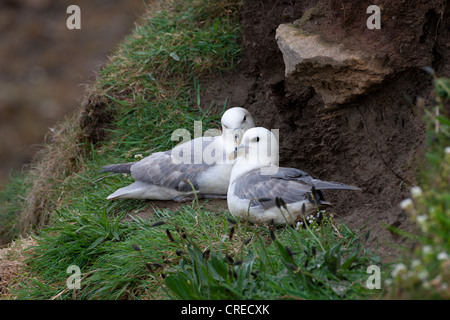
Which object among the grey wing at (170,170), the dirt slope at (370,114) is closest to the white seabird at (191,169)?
the grey wing at (170,170)

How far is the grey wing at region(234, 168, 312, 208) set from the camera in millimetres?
3473

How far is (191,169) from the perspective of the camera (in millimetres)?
4246

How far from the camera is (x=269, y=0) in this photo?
4785 millimetres

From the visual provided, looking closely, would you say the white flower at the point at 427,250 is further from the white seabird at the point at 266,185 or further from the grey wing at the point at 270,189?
the grey wing at the point at 270,189

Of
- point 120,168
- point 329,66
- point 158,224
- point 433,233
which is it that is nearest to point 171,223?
point 158,224

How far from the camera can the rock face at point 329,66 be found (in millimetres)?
3475

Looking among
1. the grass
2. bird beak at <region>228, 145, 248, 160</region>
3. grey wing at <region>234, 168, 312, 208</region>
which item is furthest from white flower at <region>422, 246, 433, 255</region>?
bird beak at <region>228, 145, 248, 160</region>

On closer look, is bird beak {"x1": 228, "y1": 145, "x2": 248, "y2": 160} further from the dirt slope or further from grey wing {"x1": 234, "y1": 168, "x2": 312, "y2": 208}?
the dirt slope

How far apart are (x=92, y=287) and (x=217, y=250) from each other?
88 cm

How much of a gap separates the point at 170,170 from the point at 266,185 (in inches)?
38.7

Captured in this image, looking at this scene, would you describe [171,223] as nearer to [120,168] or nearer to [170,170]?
[170,170]

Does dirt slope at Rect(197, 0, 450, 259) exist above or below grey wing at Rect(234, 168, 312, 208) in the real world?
above

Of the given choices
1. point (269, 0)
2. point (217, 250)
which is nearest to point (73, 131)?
point (269, 0)

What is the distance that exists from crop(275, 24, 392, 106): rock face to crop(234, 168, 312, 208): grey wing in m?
0.69
